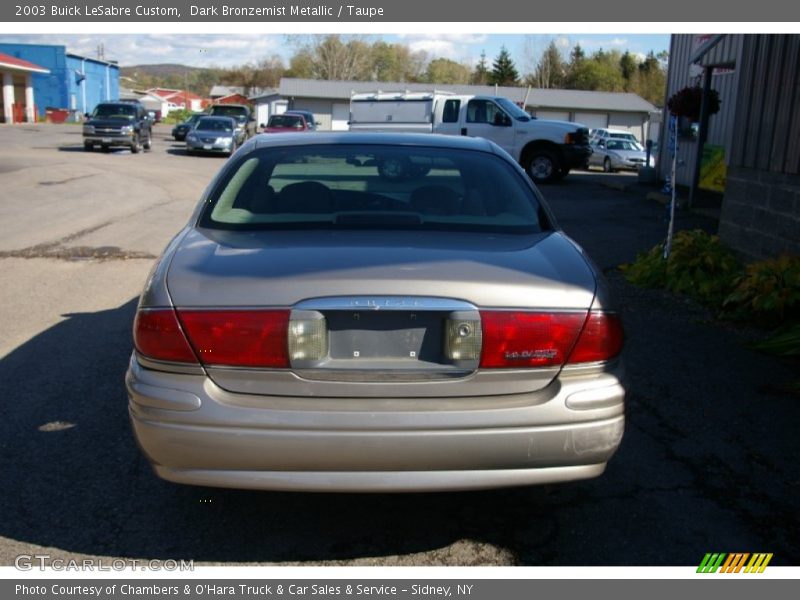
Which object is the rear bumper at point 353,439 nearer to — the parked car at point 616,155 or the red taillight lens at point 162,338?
the red taillight lens at point 162,338

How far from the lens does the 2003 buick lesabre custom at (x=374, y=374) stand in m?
2.88

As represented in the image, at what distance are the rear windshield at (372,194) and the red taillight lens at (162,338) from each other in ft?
2.54

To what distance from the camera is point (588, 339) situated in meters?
3.04

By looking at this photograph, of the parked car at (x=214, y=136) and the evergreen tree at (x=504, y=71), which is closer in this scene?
the parked car at (x=214, y=136)

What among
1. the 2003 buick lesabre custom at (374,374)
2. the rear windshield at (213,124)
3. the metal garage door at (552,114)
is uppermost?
the metal garage door at (552,114)

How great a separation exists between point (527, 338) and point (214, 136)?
29.9 meters

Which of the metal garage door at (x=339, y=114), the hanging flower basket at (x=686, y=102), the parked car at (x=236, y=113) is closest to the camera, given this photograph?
the hanging flower basket at (x=686, y=102)

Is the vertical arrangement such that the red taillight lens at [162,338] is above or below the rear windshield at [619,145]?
below

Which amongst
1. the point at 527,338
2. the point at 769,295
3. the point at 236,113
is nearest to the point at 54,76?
the point at 236,113

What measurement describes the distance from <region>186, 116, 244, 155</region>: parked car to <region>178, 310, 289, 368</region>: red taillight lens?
2933cm

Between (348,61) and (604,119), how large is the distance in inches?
1385

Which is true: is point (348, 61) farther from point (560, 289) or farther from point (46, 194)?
point (560, 289)

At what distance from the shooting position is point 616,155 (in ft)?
109

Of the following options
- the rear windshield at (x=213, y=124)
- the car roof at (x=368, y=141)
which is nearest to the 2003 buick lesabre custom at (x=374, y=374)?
the car roof at (x=368, y=141)
